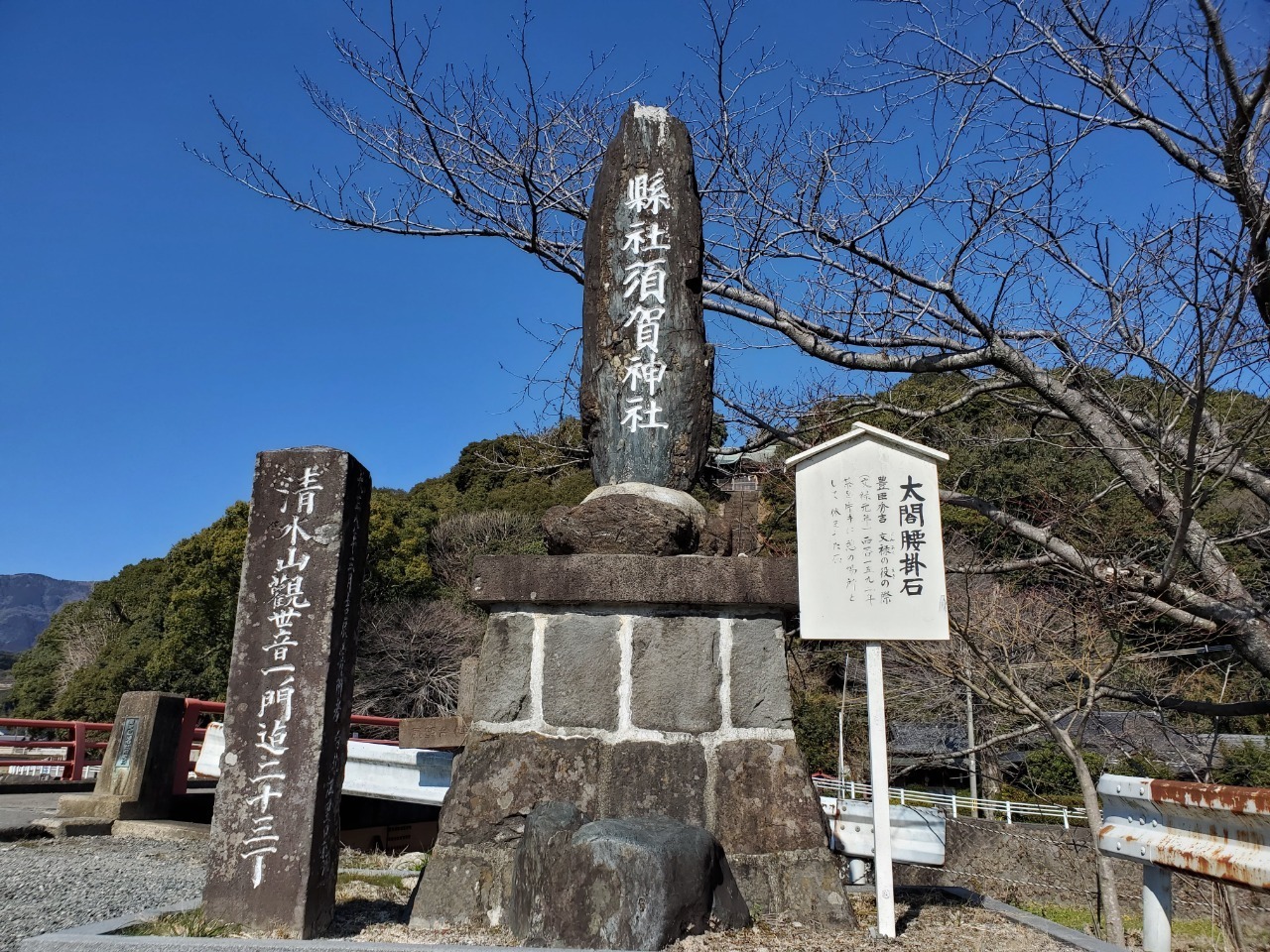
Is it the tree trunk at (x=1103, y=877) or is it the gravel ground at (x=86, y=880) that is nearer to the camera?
the gravel ground at (x=86, y=880)

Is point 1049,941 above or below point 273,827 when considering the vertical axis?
below

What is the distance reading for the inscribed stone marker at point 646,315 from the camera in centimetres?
411

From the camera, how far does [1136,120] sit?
6035 millimetres

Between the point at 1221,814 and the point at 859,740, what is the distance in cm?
1603

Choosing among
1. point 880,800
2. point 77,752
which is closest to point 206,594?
point 77,752

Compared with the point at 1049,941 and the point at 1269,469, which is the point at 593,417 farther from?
the point at 1269,469

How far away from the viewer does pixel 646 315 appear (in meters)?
4.27

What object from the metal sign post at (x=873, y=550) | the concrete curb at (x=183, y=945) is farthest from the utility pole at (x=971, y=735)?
the concrete curb at (x=183, y=945)

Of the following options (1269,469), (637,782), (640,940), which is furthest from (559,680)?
(1269,469)

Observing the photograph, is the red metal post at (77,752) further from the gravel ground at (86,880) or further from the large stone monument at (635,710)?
the large stone monument at (635,710)

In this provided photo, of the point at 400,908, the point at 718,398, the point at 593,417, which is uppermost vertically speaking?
the point at 718,398

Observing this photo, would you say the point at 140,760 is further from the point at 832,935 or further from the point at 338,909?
the point at 832,935

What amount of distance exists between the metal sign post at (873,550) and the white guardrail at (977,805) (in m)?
12.8

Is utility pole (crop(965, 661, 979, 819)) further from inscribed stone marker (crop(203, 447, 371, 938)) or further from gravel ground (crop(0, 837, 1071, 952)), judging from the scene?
inscribed stone marker (crop(203, 447, 371, 938))
